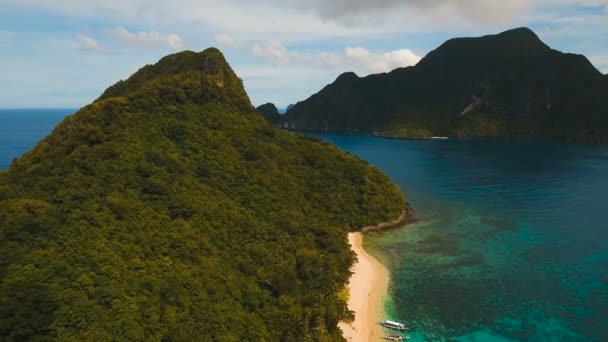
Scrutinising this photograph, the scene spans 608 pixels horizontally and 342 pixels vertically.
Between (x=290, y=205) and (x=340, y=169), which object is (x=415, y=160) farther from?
(x=290, y=205)

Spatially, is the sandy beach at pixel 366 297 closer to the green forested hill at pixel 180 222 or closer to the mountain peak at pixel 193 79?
the green forested hill at pixel 180 222

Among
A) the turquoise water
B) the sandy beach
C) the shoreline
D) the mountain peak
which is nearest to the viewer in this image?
Result: the sandy beach

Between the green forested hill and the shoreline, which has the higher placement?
the green forested hill

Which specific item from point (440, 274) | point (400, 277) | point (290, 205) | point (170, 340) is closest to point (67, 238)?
point (170, 340)

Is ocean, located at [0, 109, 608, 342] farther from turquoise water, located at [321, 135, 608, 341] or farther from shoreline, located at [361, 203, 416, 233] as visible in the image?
shoreline, located at [361, 203, 416, 233]

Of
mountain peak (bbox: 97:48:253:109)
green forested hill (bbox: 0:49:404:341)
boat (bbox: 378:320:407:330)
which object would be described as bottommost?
boat (bbox: 378:320:407:330)

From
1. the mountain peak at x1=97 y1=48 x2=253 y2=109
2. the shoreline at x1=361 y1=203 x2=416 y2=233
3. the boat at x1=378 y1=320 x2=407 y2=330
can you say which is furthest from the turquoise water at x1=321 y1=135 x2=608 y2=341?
the mountain peak at x1=97 y1=48 x2=253 y2=109

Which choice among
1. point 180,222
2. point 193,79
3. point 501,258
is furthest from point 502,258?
point 193,79
